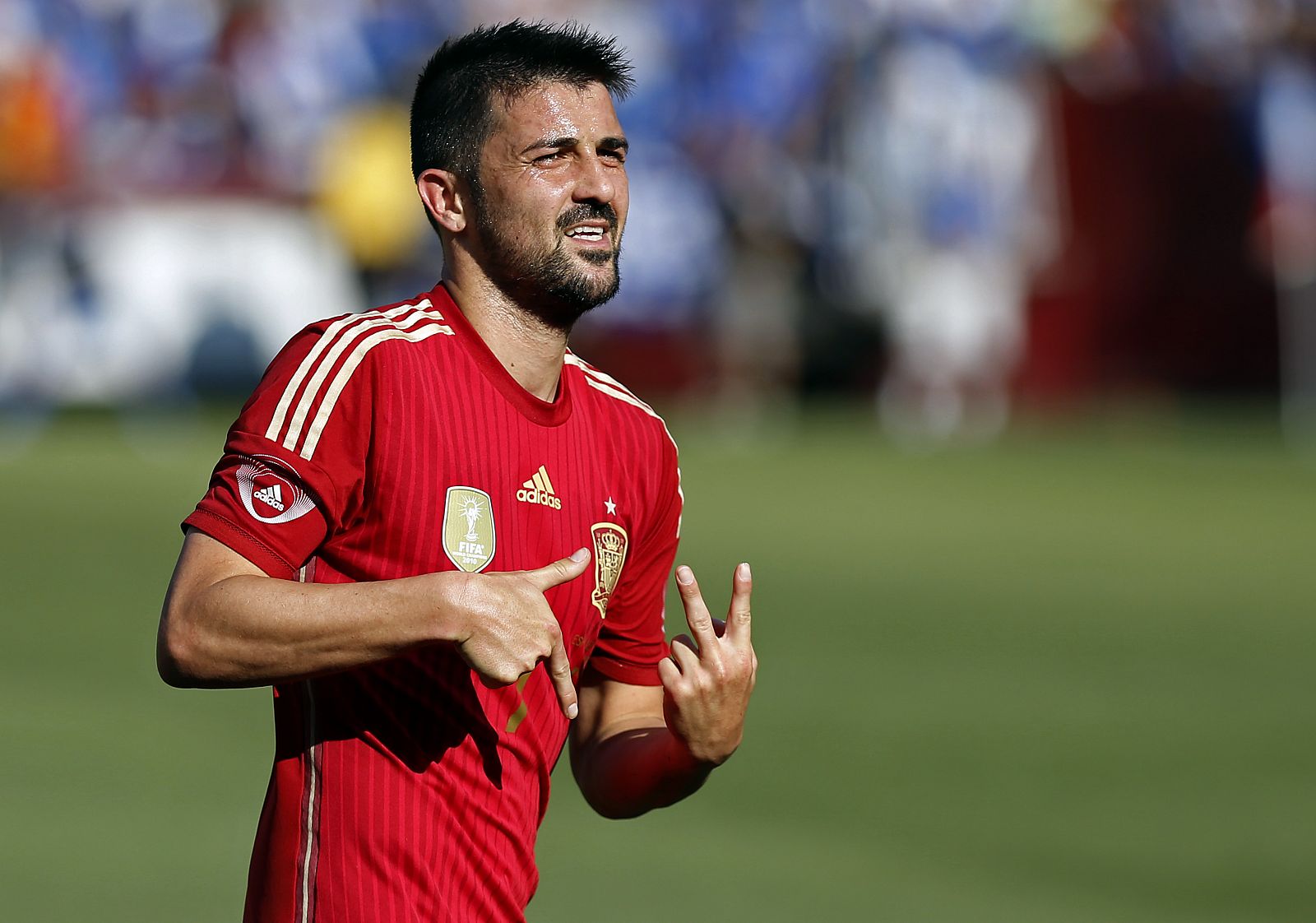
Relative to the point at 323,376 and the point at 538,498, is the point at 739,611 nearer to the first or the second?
the point at 538,498

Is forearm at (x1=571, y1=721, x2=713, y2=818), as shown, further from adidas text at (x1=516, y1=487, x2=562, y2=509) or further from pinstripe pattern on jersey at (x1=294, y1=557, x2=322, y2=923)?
pinstripe pattern on jersey at (x1=294, y1=557, x2=322, y2=923)

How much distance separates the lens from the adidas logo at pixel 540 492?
13.2 ft

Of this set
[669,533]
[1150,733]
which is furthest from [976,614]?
[669,533]

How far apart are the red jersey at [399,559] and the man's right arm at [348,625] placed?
6.4 inches

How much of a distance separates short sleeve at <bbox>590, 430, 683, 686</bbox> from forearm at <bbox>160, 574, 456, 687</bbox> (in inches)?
38.7

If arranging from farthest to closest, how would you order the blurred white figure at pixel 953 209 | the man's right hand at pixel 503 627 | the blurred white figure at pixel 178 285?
the blurred white figure at pixel 953 209 → the blurred white figure at pixel 178 285 → the man's right hand at pixel 503 627

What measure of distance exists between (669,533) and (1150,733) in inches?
248

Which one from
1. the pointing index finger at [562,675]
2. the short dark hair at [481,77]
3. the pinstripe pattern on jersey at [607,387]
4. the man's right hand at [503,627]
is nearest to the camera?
the man's right hand at [503,627]

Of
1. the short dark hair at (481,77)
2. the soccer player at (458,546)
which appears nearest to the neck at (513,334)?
the soccer player at (458,546)

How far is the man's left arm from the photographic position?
4.04 metres

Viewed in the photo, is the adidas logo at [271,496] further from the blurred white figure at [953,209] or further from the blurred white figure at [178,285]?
the blurred white figure at [953,209]

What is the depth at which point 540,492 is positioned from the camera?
4070 millimetres

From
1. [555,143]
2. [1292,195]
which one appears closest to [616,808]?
[555,143]

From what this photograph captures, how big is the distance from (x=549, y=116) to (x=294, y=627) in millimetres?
1203
